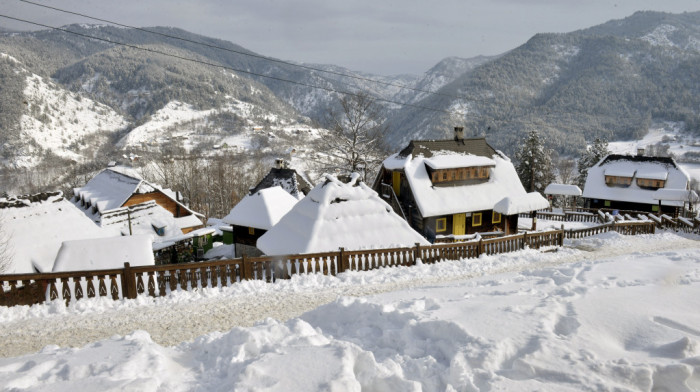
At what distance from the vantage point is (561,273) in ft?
34.4

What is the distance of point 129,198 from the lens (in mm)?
38312

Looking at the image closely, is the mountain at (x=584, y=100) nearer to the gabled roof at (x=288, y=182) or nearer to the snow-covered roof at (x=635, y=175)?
the snow-covered roof at (x=635, y=175)

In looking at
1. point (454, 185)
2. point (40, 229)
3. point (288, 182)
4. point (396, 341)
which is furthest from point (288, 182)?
point (396, 341)

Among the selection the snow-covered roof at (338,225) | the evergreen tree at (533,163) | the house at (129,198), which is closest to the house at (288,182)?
the house at (129,198)

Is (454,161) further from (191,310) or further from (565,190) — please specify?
(565,190)

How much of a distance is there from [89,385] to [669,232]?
A: 92.2 feet

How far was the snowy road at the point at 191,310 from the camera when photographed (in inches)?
334

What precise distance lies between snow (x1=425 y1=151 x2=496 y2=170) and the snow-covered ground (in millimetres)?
16660

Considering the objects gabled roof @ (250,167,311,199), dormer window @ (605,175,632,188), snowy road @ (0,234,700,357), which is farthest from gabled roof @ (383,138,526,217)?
dormer window @ (605,175,632,188)

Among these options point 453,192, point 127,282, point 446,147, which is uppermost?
point 446,147

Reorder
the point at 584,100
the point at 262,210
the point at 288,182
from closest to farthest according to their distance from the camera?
the point at 262,210 < the point at 288,182 < the point at 584,100

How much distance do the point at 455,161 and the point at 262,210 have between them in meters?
13.4

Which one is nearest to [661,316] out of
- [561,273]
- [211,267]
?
[561,273]

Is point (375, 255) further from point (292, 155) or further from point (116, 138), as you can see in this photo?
point (116, 138)
